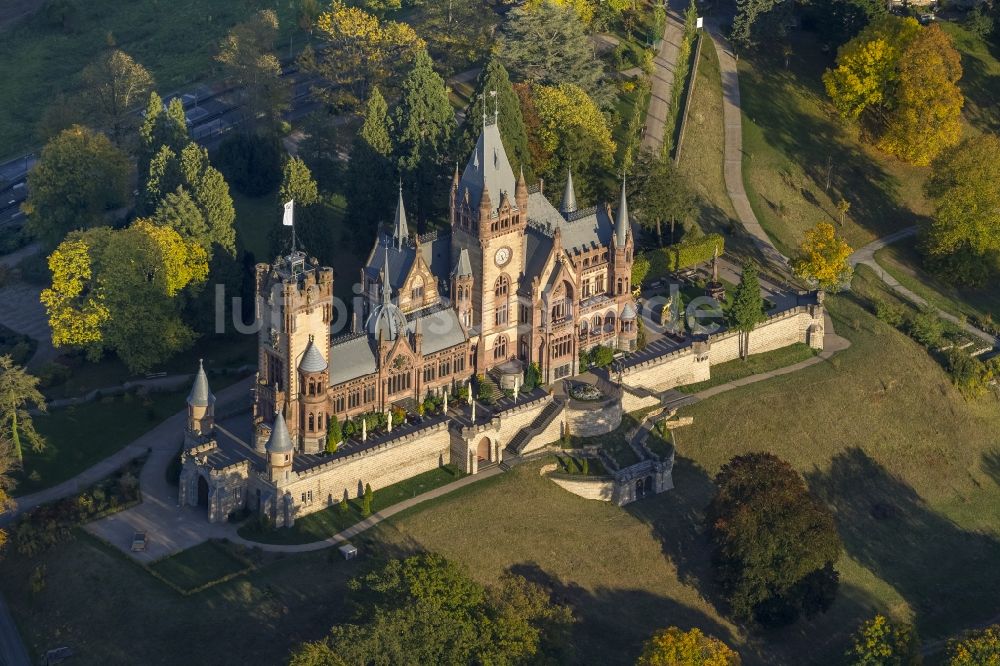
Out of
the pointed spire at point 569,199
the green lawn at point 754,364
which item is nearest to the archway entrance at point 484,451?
the green lawn at point 754,364

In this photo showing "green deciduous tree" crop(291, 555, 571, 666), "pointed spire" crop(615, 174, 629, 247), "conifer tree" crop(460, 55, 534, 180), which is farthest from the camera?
"conifer tree" crop(460, 55, 534, 180)

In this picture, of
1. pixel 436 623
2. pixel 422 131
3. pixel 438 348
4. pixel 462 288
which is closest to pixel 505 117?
pixel 422 131

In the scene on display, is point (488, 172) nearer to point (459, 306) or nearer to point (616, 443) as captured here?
point (459, 306)

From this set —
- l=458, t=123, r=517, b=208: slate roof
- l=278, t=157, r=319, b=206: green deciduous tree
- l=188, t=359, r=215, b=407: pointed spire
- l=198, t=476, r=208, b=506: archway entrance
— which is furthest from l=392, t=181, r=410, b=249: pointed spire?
l=198, t=476, r=208, b=506: archway entrance

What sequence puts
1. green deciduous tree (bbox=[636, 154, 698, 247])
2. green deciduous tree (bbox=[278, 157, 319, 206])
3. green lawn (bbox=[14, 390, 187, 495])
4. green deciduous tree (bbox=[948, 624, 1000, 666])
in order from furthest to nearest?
green deciduous tree (bbox=[636, 154, 698, 247]) → green deciduous tree (bbox=[278, 157, 319, 206]) → green lawn (bbox=[14, 390, 187, 495]) → green deciduous tree (bbox=[948, 624, 1000, 666])

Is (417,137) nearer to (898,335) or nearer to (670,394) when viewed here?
(670,394)

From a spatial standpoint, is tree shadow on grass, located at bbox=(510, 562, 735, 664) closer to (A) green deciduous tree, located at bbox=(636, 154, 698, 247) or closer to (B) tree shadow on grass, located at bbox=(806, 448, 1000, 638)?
(B) tree shadow on grass, located at bbox=(806, 448, 1000, 638)
